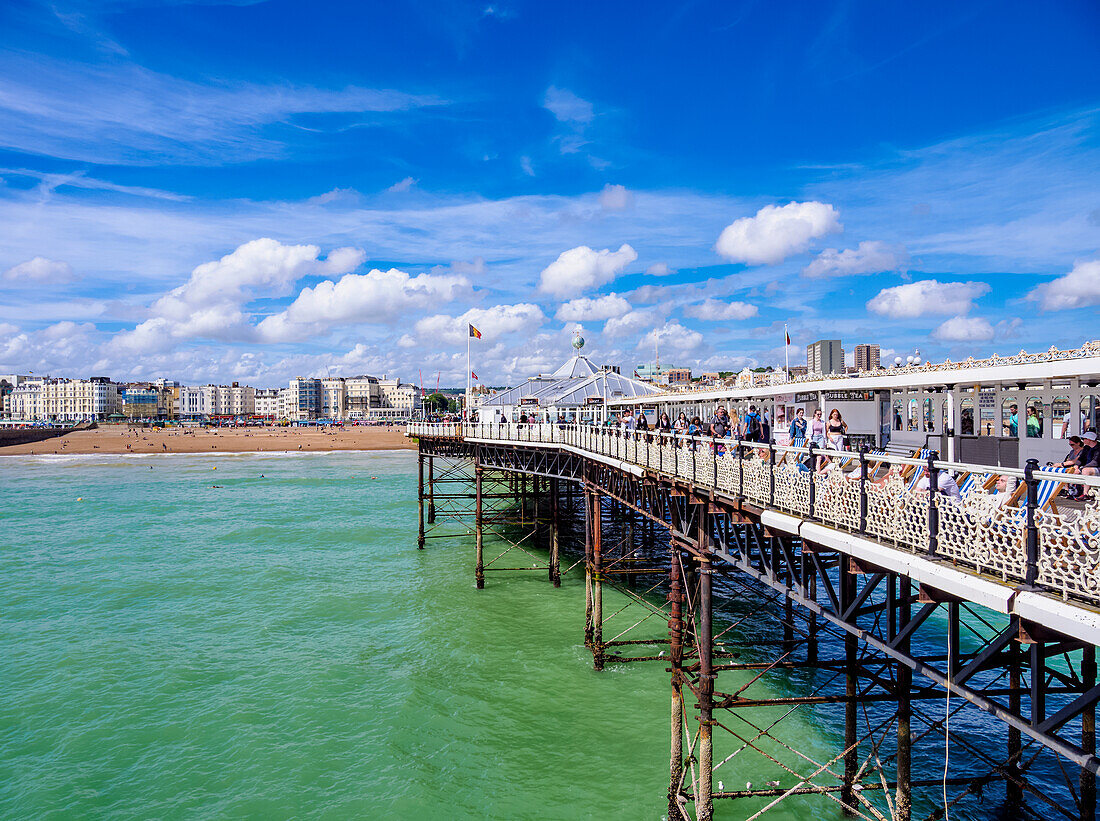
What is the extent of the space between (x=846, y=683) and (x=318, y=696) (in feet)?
39.5

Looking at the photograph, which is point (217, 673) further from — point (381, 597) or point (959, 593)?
point (959, 593)

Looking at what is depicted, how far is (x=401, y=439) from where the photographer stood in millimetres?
131500

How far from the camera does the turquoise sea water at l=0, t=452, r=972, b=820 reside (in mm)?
12305

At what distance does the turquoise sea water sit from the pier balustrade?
5884 mm

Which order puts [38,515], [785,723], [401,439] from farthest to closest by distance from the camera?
[401,439] < [38,515] < [785,723]

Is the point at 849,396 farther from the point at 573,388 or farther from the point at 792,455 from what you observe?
the point at 573,388

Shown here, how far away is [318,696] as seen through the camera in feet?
53.3

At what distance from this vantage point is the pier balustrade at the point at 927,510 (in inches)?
205

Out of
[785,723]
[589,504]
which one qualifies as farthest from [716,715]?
[589,504]

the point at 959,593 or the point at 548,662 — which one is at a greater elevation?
the point at 959,593

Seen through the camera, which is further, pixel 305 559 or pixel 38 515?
pixel 38 515

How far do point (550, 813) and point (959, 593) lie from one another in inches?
340

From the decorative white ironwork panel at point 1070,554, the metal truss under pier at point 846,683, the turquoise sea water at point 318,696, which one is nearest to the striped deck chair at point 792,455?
the metal truss under pier at point 846,683

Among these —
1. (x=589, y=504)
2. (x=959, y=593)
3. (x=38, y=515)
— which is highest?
(x=959, y=593)
